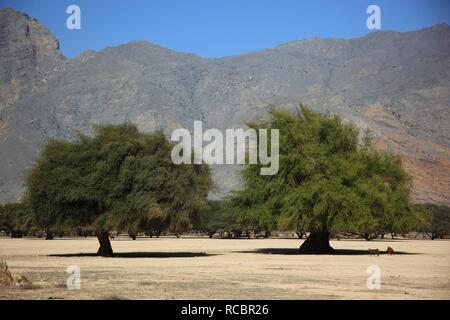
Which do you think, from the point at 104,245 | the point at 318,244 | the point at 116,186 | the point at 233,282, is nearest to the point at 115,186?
the point at 116,186

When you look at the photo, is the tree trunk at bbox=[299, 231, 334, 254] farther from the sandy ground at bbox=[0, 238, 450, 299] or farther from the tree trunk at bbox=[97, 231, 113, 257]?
the sandy ground at bbox=[0, 238, 450, 299]

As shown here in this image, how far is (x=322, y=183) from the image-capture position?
152 ft

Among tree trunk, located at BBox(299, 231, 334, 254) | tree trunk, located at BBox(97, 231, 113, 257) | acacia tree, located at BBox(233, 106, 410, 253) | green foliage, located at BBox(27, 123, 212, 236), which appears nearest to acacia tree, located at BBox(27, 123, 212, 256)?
green foliage, located at BBox(27, 123, 212, 236)

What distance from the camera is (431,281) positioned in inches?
1029

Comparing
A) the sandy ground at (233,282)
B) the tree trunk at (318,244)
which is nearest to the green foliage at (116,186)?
the sandy ground at (233,282)

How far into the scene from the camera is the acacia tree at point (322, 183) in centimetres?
4588

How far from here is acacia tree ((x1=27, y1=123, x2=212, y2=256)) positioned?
41.1m

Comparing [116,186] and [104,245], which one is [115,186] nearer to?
[116,186]

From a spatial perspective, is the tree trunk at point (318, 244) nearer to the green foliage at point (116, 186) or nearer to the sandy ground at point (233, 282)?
the green foliage at point (116, 186)

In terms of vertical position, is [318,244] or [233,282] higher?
[233,282]

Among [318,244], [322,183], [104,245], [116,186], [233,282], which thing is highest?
[322,183]

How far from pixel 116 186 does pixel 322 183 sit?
14387mm
